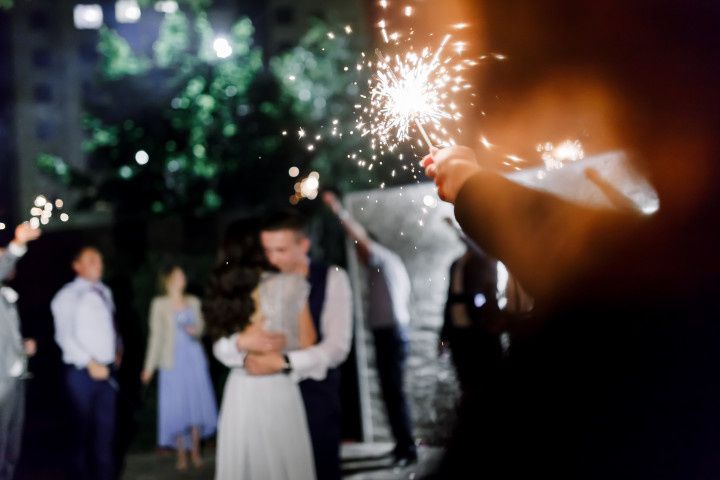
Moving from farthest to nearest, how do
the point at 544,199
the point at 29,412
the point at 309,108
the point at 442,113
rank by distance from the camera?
1. the point at 309,108
2. the point at 29,412
3. the point at 442,113
4. the point at 544,199

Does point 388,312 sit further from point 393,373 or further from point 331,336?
point 331,336

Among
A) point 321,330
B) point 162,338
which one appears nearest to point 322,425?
point 321,330

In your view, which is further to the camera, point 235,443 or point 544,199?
point 235,443

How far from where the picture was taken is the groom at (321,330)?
199 inches

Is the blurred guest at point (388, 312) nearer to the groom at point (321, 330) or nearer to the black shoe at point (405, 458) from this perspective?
the black shoe at point (405, 458)

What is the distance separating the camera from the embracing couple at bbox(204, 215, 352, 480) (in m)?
4.77

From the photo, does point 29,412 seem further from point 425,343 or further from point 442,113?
point 442,113

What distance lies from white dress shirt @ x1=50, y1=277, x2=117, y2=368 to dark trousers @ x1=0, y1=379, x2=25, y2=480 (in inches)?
23.8

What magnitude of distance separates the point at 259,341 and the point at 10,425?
9.49ft

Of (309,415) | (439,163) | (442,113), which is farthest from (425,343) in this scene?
(439,163)

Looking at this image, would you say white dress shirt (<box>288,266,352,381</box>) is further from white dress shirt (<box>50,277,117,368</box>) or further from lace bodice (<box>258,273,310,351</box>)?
white dress shirt (<box>50,277,117,368</box>)

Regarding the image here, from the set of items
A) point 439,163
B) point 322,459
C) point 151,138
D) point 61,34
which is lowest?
point 322,459

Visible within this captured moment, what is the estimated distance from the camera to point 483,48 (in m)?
1.43

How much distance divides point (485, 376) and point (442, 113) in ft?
4.92
